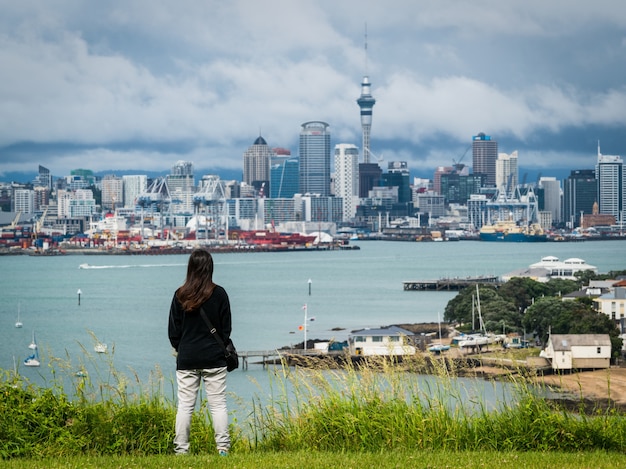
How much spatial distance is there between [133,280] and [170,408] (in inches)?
1280

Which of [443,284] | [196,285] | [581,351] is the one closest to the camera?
[196,285]

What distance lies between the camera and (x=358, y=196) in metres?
113

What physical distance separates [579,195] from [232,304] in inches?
3374

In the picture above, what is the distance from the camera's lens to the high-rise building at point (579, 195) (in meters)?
105

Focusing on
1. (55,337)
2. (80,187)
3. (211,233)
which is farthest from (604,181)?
(55,337)

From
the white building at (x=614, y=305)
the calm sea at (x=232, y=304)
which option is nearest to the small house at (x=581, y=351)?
the calm sea at (x=232, y=304)

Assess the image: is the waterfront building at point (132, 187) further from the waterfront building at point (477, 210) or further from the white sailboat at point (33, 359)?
the white sailboat at point (33, 359)

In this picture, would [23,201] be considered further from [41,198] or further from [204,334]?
[204,334]

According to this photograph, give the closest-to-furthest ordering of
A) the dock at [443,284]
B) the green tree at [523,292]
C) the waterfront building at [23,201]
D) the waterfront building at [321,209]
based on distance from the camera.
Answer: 1. the green tree at [523,292]
2. the dock at [443,284]
3. the waterfront building at [23,201]
4. the waterfront building at [321,209]

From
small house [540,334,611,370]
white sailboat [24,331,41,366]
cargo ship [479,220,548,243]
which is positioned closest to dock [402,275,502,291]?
white sailboat [24,331,41,366]

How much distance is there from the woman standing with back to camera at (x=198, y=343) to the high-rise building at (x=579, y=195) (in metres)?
104

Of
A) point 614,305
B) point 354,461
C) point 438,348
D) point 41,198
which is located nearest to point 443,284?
point 614,305

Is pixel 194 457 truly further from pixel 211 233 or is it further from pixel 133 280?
pixel 211 233

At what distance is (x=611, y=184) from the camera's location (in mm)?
105250
